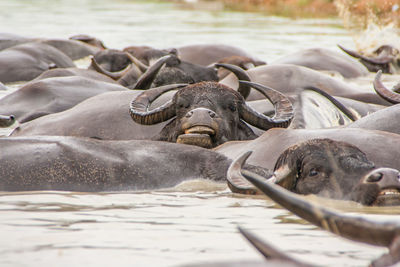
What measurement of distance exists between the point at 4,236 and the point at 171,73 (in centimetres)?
580

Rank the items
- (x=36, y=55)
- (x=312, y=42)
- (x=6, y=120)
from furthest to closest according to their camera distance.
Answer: (x=312, y=42) → (x=36, y=55) → (x=6, y=120)

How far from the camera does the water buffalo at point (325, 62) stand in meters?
13.5

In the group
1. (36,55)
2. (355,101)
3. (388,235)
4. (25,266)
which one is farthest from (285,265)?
(36,55)

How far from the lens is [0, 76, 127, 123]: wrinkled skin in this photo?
865cm

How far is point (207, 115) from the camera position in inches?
260

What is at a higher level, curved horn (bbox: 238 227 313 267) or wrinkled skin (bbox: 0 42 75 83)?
curved horn (bbox: 238 227 313 267)

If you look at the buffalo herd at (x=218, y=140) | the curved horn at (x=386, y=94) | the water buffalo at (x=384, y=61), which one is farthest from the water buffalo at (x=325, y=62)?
the curved horn at (x=386, y=94)

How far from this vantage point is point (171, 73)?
32.0 ft

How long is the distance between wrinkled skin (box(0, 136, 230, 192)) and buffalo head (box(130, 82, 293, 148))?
70 centimetres

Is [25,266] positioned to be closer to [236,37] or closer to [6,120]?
[6,120]

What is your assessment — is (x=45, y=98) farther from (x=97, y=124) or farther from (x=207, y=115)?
(x=207, y=115)

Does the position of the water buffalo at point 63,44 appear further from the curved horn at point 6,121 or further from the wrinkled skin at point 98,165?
the wrinkled skin at point 98,165

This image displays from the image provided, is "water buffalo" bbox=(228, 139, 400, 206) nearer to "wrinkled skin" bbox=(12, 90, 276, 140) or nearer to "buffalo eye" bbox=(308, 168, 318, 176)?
"buffalo eye" bbox=(308, 168, 318, 176)

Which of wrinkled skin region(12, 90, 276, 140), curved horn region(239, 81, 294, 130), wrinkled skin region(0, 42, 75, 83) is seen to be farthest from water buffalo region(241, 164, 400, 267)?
wrinkled skin region(0, 42, 75, 83)
